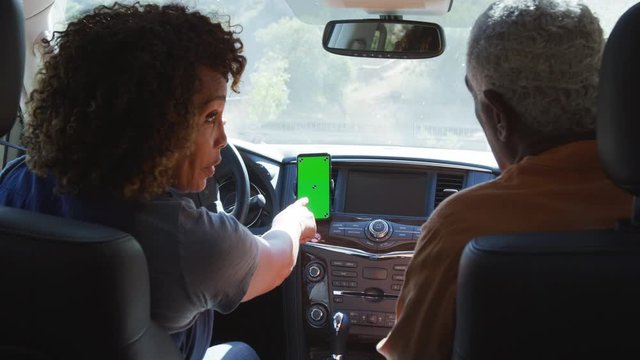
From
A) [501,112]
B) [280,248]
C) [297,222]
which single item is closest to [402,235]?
[297,222]

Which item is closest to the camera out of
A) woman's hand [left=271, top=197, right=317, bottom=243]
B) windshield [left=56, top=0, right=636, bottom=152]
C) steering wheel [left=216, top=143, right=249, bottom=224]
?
woman's hand [left=271, top=197, right=317, bottom=243]

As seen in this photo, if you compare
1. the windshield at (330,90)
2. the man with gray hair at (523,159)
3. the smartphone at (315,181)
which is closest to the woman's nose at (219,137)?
the man with gray hair at (523,159)

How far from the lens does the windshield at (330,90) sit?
5430 mm

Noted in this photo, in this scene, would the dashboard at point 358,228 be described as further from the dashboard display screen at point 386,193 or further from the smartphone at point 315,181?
the smartphone at point 315,181

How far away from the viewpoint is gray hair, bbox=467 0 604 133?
78.5 inches

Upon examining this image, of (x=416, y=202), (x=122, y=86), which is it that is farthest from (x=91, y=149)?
(x=416, y=202)

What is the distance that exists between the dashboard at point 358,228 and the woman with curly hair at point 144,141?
78.5 inches

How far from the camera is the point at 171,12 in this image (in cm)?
223

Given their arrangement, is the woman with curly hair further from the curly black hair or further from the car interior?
the car interior

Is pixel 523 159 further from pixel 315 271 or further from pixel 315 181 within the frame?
pixel 315 271

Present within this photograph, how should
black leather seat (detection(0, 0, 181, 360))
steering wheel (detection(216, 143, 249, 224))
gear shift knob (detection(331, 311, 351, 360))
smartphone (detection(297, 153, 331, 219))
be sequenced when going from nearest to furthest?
black leather seat (detection(0, 0, 181, 360)), steering wheel (detection(216, 143, 249, 224)), smartphone (detection(297, 153, 331, 219)), gear shift knob (detection(331, 311, 351, 360))

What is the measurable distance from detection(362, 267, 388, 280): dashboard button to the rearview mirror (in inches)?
45.5

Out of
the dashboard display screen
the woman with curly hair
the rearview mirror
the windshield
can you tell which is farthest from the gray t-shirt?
the windshield

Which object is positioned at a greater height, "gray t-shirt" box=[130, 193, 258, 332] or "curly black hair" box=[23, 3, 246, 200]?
"curly black hair" box=[23, 3, 246, 200]
